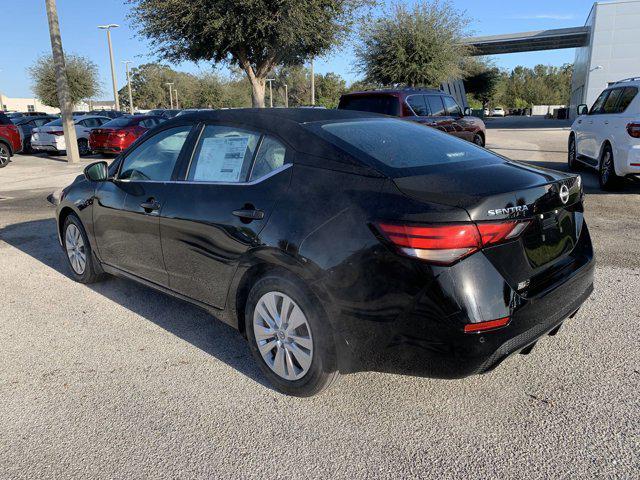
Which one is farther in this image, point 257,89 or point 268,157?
point 257,89

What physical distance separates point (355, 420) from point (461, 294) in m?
0.91

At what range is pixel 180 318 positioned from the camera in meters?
4.14

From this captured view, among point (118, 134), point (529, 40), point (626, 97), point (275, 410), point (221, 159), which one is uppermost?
point (529, 40)

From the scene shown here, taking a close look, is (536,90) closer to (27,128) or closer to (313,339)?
(27,128)

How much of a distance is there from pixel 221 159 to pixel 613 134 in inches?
304

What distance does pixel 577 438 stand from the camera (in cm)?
251

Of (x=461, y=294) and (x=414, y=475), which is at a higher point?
(x=461, y=294)

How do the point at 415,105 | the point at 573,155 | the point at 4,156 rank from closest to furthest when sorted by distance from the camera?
the point at 415,105
the point at 573,155
the point at 4,156

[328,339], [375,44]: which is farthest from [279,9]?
[328,339]

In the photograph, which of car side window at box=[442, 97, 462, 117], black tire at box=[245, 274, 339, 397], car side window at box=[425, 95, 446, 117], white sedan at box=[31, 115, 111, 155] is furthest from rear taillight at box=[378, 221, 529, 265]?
white sedan at box=[31, 115, 111, 155]

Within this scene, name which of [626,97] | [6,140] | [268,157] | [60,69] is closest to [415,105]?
[626,97]

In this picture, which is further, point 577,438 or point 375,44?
point 375,44

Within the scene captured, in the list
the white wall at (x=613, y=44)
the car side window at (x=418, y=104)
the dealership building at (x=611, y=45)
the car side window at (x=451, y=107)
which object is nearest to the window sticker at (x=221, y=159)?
the car side window at (x=418, y=104)

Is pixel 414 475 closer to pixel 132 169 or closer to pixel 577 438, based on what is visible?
pixel 577 438
